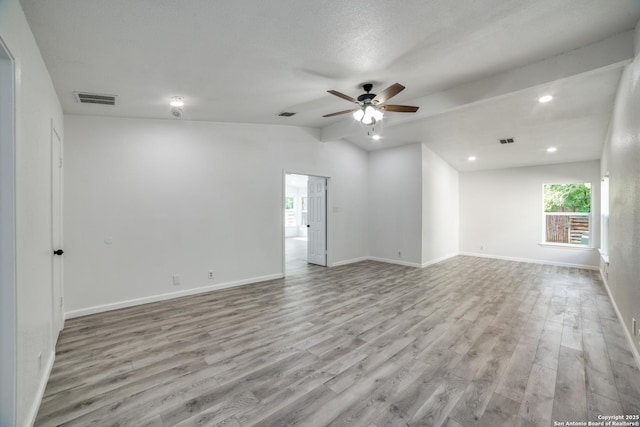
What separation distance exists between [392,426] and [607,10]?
343 cm

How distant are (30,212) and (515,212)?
9087mm

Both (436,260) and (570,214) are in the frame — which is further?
(436,260)

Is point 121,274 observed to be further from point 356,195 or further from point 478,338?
point 356,195

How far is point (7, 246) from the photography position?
1.44 meters

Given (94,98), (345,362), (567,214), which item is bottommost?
(345,362)

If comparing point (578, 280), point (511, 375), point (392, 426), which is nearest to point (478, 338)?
point (511, 375)

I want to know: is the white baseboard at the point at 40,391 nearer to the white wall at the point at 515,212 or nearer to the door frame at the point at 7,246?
the door frame at the point at 7,246

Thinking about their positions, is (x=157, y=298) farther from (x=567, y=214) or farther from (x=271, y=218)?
(x=567, y=214)

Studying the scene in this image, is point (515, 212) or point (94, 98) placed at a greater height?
point (94, 98)

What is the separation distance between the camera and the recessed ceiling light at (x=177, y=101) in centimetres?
330

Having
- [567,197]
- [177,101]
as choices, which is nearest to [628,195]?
[177,101]

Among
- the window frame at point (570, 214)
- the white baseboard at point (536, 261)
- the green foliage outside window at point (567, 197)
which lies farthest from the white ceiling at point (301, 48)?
the white baseboard at point (536, 261)

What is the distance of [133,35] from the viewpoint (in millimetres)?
2076

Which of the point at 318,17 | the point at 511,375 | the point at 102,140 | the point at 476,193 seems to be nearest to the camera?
the point at 318,17
